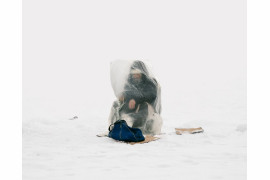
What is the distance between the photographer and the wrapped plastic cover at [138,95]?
5887 millimetres

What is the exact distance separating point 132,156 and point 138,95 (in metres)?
1.91

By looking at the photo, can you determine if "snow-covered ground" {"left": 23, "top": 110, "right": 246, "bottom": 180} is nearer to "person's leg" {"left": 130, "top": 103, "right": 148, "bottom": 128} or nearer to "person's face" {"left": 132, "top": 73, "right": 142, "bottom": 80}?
"person's leg" {"left": 130, "top": 103, "right": 148, "bottom": 128}

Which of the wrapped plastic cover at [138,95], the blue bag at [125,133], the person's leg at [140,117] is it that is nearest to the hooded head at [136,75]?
the wrapped plastic cover at [138,95]

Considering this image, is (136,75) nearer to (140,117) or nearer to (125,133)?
(140,117)

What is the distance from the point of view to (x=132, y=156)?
4.11 metres

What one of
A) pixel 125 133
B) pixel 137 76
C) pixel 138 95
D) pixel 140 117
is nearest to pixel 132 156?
pixel 125 133

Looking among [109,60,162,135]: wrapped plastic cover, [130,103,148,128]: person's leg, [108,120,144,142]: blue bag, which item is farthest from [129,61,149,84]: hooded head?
[108,120,144,142]: blue bag

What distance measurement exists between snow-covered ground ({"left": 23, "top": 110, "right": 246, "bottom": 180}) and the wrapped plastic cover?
42 centimetres

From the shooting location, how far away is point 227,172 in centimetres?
339

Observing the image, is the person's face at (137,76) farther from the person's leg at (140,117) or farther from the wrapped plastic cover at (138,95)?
the person's leg at (140,117)

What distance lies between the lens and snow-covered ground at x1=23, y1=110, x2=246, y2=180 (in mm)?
3344

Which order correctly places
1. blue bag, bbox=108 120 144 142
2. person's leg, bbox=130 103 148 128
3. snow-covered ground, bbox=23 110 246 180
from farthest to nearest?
person's leg, bbox=130 103 148 128 < blue bag, bbox=108 120 144 142 < snow-covered ground, bbox=23 110 246 180

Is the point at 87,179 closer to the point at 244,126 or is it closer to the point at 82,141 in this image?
the point at 82,141

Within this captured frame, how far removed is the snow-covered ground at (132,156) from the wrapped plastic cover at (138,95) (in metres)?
0.42
